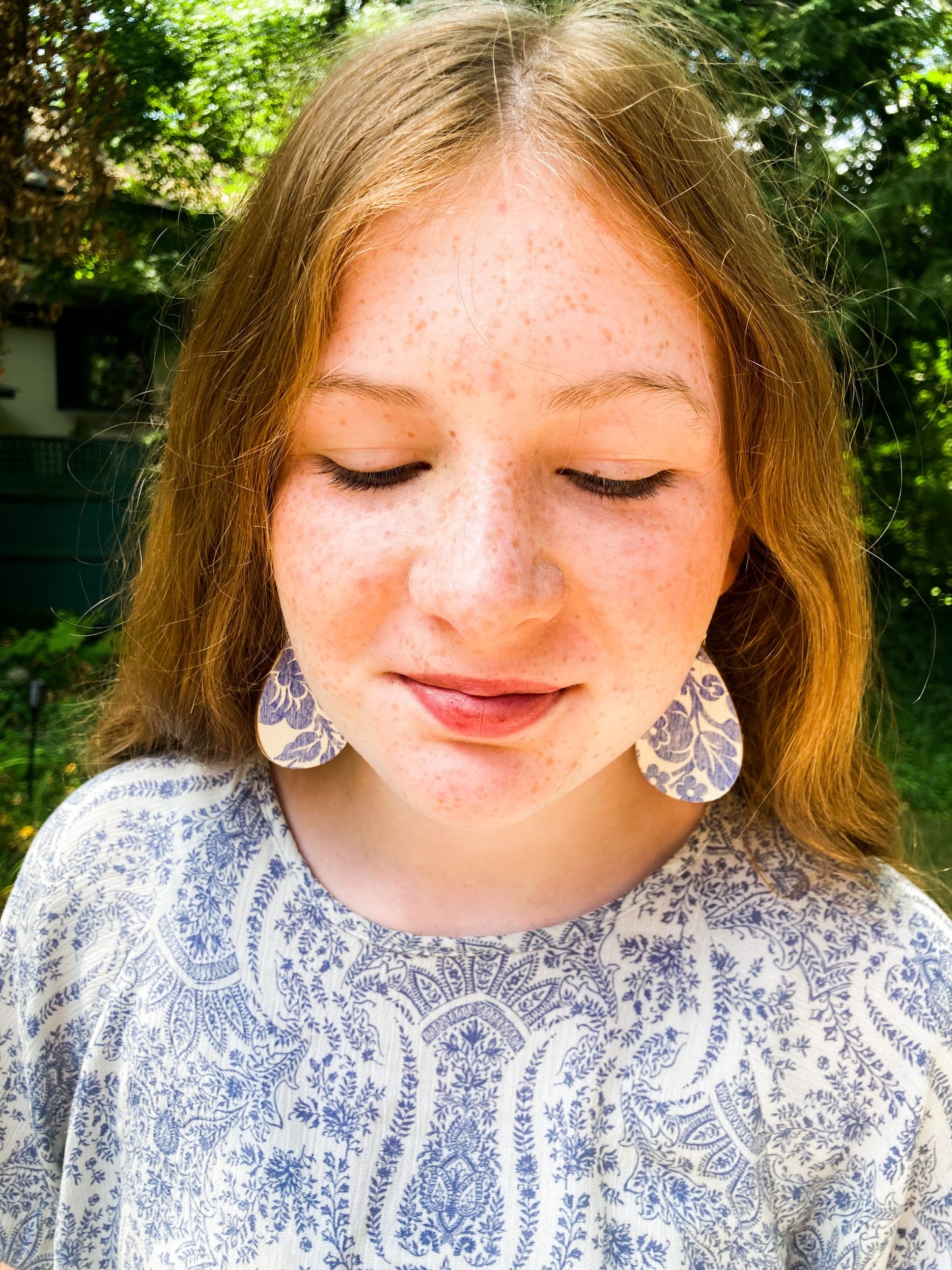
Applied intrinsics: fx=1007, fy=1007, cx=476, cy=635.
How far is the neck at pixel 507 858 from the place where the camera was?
4.37 ft

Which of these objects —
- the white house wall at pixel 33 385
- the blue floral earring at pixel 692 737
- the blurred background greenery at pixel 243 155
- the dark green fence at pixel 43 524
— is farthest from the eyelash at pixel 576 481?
the white house wall at pixel 33 385

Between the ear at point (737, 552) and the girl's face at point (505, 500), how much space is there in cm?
15

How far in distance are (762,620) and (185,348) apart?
0.90m

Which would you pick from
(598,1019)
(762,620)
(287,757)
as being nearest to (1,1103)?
(287,757)

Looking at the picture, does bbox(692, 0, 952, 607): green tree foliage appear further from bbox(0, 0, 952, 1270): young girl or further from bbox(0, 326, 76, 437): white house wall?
bbox(0, 326, 76, 437): white house wall

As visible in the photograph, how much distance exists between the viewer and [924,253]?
185 inches

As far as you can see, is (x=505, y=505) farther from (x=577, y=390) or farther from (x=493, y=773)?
(x=493, y=773)

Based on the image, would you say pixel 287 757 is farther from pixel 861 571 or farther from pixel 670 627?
pixel 861 571

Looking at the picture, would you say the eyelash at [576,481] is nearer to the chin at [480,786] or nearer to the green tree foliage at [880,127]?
the chin at [480,786]

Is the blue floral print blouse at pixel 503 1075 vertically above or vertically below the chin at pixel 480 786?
below

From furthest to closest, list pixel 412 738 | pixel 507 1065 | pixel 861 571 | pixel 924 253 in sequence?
1. pixel 924 253
2. pixel 861 571
3. pixel 507 1065
4. pixel 412 738

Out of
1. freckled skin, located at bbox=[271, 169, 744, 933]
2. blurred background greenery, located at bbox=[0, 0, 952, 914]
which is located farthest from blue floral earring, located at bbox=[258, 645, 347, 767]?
blurred background greenery, located at bbox=[0, 0, 952, 914]

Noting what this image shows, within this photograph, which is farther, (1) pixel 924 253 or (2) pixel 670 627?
(1) pixel 924 253

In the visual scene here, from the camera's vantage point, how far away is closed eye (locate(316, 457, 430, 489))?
107cm
